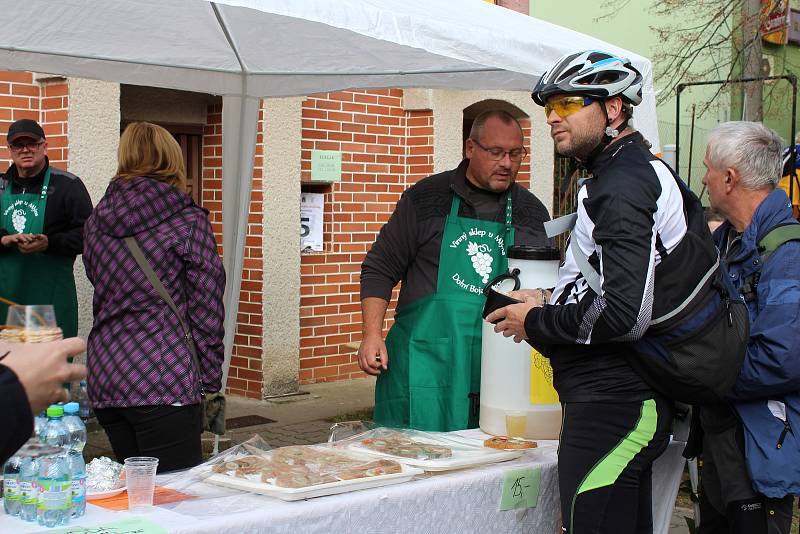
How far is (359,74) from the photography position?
5.05 meters

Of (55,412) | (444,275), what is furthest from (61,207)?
(55,412)

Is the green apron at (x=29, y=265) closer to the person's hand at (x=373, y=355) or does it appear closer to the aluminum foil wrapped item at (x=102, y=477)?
the person's hand at (x=373, y=355)

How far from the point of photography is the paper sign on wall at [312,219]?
8008 millimetres

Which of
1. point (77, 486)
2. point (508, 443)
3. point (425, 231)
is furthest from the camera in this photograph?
point (425, 231)

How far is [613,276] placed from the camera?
257cm

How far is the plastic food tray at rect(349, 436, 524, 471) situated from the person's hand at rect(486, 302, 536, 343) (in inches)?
15.9

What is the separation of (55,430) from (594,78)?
5.79 feet

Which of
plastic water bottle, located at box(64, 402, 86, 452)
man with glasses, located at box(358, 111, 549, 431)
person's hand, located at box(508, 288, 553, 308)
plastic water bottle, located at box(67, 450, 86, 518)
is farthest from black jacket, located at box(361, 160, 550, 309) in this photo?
plastic water bottle, located at box(67, 450, 86, 518)

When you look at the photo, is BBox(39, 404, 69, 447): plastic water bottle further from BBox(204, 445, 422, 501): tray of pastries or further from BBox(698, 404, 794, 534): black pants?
BBox(698, 404, 794, 534): black pants

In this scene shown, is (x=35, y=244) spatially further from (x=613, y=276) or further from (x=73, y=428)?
(x=613, y=276)

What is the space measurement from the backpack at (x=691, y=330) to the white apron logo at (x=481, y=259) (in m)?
1.15

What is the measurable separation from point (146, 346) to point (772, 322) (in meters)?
2.16

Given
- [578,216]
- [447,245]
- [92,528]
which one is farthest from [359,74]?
[92,528]

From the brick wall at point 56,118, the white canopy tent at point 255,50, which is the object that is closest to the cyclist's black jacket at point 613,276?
the white canopy tent at point 255,50
